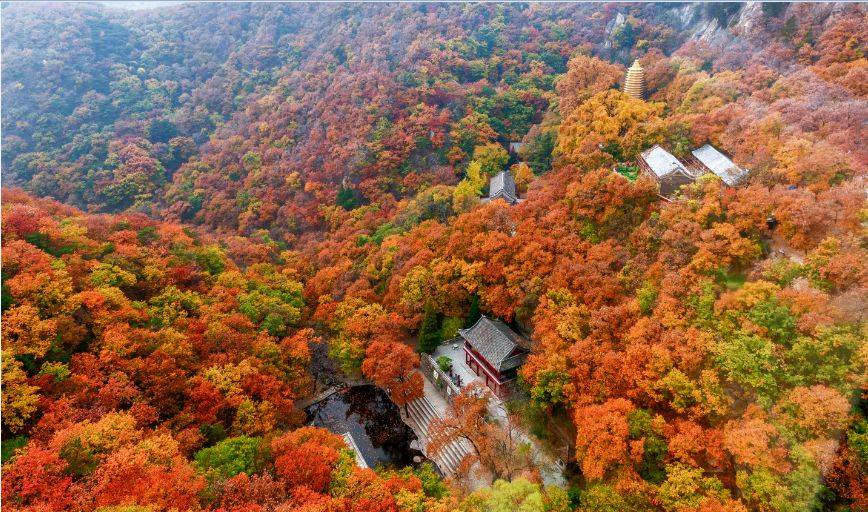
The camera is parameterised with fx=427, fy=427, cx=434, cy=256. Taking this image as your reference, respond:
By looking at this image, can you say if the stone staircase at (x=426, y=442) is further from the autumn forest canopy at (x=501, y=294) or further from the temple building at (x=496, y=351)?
the temple building at (x=496, y=351)

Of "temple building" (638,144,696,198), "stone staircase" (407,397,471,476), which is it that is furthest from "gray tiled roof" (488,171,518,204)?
"stone staircase" (407,397,471,476)

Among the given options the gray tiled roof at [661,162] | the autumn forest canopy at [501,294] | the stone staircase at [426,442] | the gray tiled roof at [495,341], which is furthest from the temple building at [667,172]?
the stone staircase at [426,442]

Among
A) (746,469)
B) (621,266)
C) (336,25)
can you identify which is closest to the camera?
(746,469)

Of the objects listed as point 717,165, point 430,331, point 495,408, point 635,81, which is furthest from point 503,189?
point 495,408

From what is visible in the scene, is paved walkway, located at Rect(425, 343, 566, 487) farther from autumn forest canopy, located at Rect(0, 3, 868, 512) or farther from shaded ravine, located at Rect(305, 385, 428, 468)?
shaded ravine, located at Rect(305, 385, 428, 468)

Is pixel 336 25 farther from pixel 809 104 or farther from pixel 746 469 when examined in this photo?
pixel 746 469

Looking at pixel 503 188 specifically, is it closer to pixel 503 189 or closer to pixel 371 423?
pixel 503 189

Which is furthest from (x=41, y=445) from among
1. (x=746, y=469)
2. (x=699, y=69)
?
(x=699, y=69)
